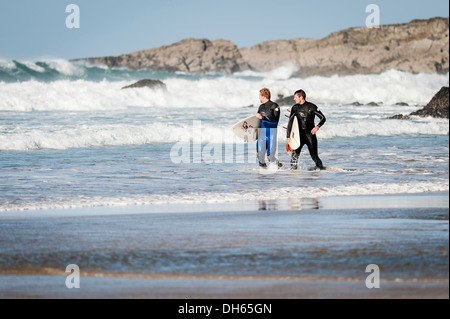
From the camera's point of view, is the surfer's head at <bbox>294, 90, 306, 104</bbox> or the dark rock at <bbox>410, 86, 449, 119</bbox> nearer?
the surfer's head at <bbox>294, 90, 306, 104</bbox>

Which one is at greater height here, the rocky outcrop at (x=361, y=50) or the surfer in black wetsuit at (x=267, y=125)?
the rocky outcrop at (x=361, y=50)

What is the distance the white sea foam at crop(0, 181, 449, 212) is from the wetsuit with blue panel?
2.86 m

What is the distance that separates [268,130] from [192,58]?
97.1 metres

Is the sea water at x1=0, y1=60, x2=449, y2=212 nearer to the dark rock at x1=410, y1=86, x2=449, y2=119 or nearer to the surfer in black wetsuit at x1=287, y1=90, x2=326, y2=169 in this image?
the surfer in black wetsuit at x1=287, y1=90, x2=326, y2=169

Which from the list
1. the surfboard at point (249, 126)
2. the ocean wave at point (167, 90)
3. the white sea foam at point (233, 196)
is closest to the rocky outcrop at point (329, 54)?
the ocean wave at point (167, 90)

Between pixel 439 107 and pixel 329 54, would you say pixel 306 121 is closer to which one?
pixel 439 107

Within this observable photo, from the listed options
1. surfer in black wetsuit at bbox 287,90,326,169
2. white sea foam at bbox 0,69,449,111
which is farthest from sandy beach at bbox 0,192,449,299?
white sea foam at bbox 0,69,449,111

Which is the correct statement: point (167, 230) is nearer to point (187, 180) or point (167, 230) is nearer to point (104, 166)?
point (187, 180)

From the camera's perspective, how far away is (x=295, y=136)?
13688 millimetres

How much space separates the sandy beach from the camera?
4.98 metres

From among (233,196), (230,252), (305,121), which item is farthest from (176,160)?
(230,252)

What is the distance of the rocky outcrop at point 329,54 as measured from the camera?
10338cm

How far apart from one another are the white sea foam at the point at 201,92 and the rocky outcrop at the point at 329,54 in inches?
1382

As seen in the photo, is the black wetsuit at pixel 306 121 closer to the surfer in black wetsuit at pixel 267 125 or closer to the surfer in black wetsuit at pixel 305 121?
the surfer in black wetsuit at pixel 305 121
